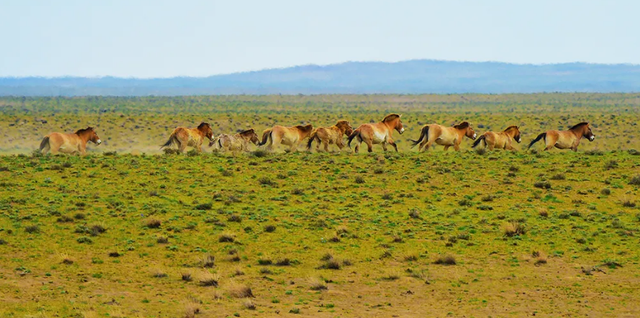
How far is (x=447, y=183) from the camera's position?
2725 cm

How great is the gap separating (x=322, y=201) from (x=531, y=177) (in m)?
8.29

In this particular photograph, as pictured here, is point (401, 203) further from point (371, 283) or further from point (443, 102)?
point (443, 102)

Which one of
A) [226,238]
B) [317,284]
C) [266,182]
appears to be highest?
[266,182]

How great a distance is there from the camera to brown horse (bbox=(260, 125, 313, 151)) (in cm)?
3359

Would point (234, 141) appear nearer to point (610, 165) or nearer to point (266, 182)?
point (266, 182)

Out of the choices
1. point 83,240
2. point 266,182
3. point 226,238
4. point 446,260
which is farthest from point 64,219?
point 446,260

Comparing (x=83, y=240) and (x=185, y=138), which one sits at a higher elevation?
(x=185, y=138)

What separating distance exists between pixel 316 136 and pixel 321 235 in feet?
48.1

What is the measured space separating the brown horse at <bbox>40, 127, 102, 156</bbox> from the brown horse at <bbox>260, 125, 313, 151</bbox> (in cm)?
774

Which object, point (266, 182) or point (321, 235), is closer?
point (321, 235)

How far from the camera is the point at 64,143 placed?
3312 centimetres

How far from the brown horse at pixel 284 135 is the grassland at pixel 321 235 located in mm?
1369

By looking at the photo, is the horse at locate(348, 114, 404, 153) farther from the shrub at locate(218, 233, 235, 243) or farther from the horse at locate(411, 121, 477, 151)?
the shrub at locate(218, 233, 235, 243)

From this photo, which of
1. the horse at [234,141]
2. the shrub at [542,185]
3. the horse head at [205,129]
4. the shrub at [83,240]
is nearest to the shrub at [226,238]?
the shrub at [83,240]
